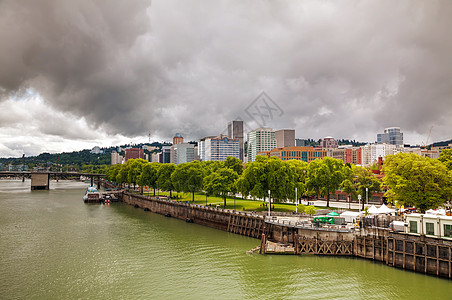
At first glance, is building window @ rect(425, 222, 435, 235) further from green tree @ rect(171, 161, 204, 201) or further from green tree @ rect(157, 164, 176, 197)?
green tree @ rect(157, 164, 176, 197)

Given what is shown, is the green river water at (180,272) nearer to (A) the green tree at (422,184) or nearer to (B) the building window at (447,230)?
(B) the building window at (447,230)

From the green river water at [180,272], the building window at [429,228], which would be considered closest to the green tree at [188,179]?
the green river water at [180,272]

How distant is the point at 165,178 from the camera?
103m

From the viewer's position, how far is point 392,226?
39.2 metres

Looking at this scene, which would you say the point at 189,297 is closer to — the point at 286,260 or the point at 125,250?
the point at 286,260

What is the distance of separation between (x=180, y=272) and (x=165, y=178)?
67.1 m

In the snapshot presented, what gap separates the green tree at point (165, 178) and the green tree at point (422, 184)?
67151mm

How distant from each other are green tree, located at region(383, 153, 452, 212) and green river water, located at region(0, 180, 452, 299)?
40.3 feet

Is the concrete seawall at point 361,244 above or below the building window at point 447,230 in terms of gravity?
below

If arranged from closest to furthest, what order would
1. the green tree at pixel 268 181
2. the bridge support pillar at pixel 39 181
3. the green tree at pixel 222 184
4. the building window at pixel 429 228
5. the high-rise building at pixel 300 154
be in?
the building window at pixel 429 228 → the green tree at pixel 268 181 → the green tree at pixel 222 184 → the bridge support pillar at pixel 39 181 → the high-rise building at pixel 300 154

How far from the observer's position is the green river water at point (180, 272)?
3139cm

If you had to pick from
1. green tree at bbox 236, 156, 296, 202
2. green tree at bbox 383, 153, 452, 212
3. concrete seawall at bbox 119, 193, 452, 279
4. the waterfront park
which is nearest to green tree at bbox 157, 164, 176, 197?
the waterfront park

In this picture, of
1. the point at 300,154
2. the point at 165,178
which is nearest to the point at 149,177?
the point at 165,178

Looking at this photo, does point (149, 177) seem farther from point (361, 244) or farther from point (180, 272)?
point (361, 244)
